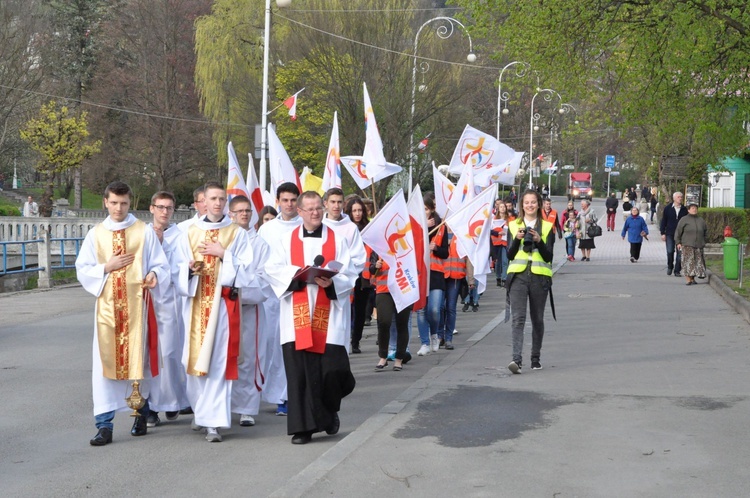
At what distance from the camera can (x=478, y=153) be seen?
17.5 metres

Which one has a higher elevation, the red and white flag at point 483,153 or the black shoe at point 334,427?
the red and white flag at point 483,153

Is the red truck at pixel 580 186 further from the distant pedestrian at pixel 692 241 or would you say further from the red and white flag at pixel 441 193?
the red and white flag at pixel 441 193

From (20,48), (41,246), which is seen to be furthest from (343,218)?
(20,48)

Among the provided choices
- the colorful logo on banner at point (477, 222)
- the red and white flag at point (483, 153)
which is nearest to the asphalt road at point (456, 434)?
the colorful logo on banner at point (477, 222)

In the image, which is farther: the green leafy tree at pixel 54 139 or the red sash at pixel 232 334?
the green leafy tree at pixel 54 139

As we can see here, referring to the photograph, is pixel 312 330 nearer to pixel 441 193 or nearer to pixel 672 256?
Result: pixel 441 193

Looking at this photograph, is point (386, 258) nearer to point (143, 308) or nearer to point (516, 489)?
point (143, 308)

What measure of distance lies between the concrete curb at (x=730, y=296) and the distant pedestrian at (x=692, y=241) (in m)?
0.40

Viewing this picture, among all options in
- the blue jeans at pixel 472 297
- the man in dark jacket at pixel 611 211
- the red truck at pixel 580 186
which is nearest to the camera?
the blue jeans at pixel 472 297

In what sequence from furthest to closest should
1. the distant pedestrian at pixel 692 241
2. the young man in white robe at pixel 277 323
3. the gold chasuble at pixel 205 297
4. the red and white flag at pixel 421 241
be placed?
the distant pedestrian at pixel 692 241
the red and white flag at pixel 421 241
the young man in white robe at pixel 277 323
the gold chasuble at pixel 205 297

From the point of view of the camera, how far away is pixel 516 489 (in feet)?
20.2

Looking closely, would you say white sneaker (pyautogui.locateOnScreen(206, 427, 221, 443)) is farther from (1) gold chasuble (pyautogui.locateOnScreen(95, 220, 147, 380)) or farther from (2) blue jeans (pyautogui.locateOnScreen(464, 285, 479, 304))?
(2) blue jeans (pyautogui.locateOnScreen(464, 285, 479, 304))

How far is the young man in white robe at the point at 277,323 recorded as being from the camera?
822cm

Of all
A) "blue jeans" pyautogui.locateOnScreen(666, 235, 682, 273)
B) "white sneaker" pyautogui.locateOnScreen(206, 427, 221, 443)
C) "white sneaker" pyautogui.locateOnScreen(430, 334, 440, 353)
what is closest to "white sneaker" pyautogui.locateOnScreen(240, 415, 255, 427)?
"white sneaker" pyautogui.locateOnScreen(206, 427, 221, 443)
